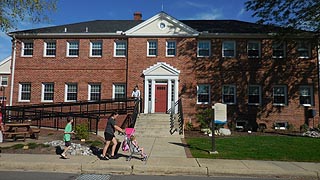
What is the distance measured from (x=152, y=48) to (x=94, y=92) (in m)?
5.60

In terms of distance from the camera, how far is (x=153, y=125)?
18234 millimetres

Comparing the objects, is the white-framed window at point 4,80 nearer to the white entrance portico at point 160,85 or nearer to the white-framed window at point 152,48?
the white-framed window at point 152,48

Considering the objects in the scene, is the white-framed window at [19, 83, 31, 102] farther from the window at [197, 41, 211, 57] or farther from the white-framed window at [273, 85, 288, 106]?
the white-framed window at [273, 85, 288, 106]

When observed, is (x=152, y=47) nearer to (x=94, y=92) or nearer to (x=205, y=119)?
(x=94, y=92)

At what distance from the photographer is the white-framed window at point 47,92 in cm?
2273

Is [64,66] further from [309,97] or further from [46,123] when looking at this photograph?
[309,97]

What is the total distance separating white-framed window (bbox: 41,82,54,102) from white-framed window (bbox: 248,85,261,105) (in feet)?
49.6

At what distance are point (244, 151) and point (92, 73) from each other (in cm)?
1426

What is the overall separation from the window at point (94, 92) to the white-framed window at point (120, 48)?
9.40 feet

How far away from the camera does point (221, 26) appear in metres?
24.5

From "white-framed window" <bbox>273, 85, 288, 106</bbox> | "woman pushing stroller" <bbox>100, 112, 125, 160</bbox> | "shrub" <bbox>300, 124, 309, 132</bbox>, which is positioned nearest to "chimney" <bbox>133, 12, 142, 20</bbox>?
"white-framed window" <bbox>273, 85, 288, 106</bbox>

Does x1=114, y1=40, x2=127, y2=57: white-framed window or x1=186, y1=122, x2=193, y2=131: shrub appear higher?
x1=114, y1=40, x2=127, y2=57: white-framed window

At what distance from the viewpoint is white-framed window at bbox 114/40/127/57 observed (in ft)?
74.9

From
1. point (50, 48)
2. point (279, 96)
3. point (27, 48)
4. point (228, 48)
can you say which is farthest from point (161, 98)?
point (27, 48)
